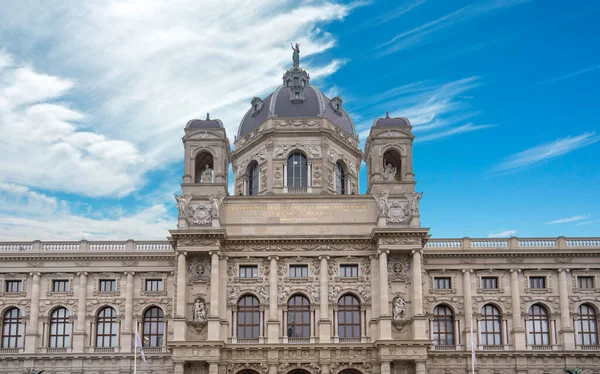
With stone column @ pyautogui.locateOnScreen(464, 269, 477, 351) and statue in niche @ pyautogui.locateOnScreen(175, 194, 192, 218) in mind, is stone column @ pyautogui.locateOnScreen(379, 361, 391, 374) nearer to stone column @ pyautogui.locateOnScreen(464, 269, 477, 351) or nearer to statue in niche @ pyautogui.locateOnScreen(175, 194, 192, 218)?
stone column @ pyautogui.locateOnScreen(464, 269, 477, 351)

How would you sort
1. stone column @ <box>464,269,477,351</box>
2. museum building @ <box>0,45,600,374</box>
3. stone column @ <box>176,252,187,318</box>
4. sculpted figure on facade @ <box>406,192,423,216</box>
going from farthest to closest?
stone column @ <box>464,269,477,351</box> < sculpted figure on facade @ <box>406,192,423,216</box> < museum building @ <box>0,45,600,374</box> < stone column @ <box>176,252,187,318</box>

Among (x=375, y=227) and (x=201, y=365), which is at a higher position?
(x=375, y=227)

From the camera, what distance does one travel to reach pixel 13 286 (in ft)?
208


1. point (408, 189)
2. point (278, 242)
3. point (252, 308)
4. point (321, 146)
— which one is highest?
point (321, 146)

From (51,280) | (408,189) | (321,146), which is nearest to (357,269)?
(408,189)

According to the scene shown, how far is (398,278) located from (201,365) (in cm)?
1509

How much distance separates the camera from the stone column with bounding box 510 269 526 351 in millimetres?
61525

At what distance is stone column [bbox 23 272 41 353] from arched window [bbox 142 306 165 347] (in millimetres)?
7961

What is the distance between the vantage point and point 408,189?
6112 cm

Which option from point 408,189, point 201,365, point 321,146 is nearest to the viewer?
point 201,365

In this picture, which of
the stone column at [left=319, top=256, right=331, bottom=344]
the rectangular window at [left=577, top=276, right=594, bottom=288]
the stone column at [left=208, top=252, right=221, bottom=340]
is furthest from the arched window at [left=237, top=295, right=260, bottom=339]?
the rectangular window at [left=577, top=276, right=594, bottom=288]

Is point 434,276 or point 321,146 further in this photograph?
point 321,146

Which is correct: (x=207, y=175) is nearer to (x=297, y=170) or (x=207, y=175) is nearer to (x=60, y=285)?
(x=297, y=170)

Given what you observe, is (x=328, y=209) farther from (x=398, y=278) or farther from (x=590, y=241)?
(x=590, y=241)
